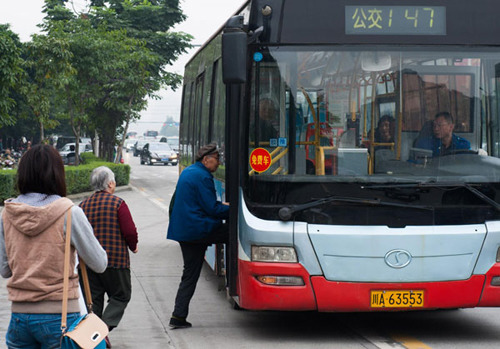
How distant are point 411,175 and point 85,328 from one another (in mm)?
3857

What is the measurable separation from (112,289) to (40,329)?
307 cm

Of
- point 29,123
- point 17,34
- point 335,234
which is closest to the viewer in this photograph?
point 335,234

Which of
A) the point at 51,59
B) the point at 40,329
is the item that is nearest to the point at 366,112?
the point at 40,329

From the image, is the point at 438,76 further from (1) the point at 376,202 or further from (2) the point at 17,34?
(2) the point at 17,34

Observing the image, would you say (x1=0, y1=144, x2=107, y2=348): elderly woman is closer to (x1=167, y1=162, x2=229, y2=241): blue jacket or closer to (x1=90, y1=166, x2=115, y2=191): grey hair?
(x1=90, y1=166, x2=115, y2=191): grey hair

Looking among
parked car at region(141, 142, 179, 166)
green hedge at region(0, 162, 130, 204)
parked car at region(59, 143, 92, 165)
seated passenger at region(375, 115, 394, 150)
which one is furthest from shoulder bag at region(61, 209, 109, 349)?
parked car at region(141, 142, 179, 166)

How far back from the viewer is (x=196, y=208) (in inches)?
322

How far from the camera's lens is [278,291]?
7434 millimetres

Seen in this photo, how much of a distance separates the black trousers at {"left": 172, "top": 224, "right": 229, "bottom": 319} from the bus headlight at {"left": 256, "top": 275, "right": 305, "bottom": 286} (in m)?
0.87

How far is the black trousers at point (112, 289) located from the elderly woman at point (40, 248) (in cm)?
289

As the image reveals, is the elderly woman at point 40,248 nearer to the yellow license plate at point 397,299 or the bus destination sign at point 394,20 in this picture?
the yellow license plate at point 397,299

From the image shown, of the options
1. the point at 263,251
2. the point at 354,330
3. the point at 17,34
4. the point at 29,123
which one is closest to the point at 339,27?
the point at 263,251

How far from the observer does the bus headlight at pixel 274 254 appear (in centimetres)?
739

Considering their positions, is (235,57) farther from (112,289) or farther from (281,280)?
(112,289)
